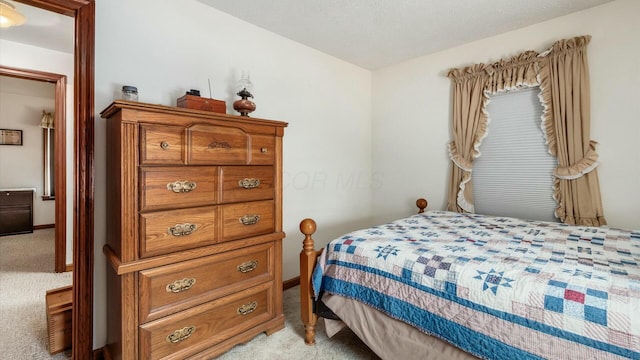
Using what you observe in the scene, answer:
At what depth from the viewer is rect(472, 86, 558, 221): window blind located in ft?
8.45

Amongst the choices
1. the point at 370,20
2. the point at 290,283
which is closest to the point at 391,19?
the point at 370,20

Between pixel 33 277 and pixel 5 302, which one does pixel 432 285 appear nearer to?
pixel 5 302

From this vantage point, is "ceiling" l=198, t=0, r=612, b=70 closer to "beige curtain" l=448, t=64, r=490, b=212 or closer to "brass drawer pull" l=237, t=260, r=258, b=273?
"beige curtain" l=448, t=64, r=490, b=212

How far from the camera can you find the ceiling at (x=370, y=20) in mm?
2230

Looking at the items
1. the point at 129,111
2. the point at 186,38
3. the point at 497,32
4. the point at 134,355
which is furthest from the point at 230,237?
the point at 497,32

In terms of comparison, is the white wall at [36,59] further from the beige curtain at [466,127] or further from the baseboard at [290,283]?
the beige curtain at [466,127]

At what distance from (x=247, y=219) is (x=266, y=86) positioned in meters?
1.32

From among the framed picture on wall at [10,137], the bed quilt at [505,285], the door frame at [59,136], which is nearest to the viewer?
the bed quilt at [505,285]

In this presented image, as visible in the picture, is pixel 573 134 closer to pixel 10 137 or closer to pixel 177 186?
pixel 177 186

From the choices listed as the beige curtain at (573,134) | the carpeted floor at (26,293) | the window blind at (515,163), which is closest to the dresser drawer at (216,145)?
the carpeted floor at (26,293)

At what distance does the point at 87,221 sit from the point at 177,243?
0.63m

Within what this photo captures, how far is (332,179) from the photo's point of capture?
10.9ft

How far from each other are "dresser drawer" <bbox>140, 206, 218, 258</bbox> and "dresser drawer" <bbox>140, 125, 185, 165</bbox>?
275mm

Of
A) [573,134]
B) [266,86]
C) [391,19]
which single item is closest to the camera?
[573,134]
